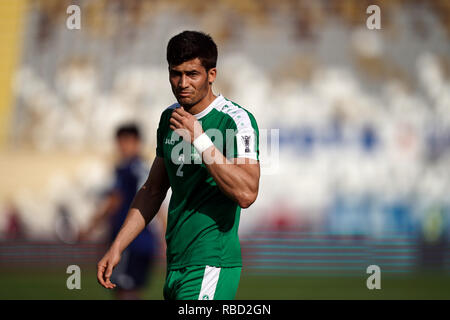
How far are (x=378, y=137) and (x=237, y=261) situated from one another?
17.0 metres

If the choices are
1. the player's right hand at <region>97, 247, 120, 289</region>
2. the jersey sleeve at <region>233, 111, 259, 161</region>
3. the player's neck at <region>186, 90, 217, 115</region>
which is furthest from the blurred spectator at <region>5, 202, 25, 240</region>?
the jersey sleeve at <region>233, 111, 259, 161</region>

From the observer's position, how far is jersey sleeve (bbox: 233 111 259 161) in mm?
3957

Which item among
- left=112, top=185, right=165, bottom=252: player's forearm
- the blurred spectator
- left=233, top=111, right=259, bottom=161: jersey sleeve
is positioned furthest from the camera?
the blurred spectator

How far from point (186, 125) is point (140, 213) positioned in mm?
911

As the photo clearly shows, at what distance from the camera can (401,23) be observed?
21938 mm

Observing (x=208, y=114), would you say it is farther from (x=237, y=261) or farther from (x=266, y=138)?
(x=266, y=138)

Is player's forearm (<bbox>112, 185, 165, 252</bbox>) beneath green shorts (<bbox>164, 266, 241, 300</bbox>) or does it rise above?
above

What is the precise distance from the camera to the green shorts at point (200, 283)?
4082mm

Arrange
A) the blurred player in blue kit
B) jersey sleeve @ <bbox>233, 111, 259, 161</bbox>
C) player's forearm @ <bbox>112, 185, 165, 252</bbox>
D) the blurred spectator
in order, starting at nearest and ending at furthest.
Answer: jersey sleeve @ <bbox>233, 111, 259, 161</bbox> → player's forearm @ <bbox>112, 185, 165, 252</bbox> → the blurred player in blue kit → the blurred spectator

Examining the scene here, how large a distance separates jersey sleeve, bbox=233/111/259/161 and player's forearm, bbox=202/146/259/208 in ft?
0.45

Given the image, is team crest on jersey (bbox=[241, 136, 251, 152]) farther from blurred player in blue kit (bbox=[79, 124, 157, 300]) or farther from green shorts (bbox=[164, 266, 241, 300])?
blurred player in blue kit (bbox=[79, 124, 157, 300])

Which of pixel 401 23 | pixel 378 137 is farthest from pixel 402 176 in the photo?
pixel 401 23

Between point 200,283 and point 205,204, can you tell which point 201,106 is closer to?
point 205,204

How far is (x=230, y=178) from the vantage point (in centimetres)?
379
